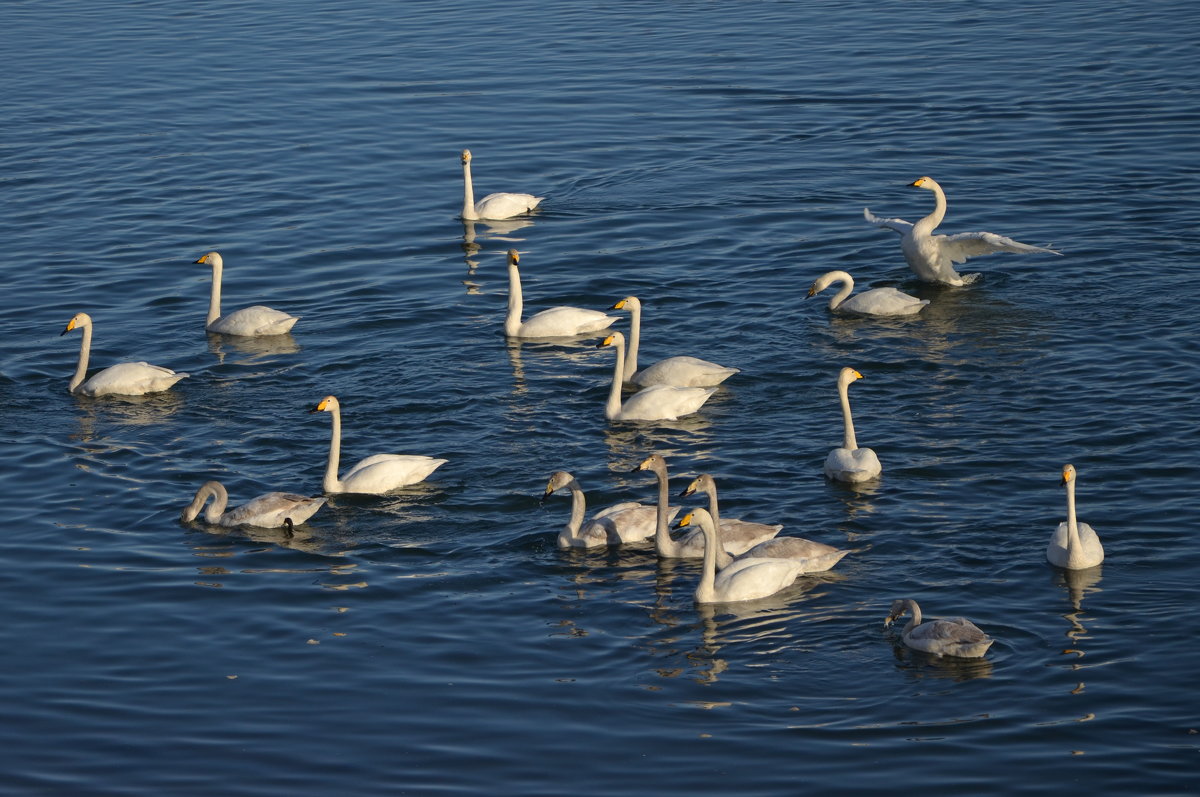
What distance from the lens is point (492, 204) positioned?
89.2 ft

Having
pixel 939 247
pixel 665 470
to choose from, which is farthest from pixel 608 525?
pixel 939 247

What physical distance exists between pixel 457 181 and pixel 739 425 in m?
12.8

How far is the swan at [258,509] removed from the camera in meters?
16.2

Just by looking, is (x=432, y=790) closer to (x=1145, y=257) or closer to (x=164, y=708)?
(x=164, y=708)

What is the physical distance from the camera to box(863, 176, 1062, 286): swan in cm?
2255

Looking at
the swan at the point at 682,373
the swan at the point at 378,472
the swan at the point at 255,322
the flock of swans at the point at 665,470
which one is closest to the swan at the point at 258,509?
the flock of swans at the point at 665,470

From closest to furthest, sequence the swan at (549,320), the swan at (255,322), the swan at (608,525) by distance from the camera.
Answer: the swan at (608,525)
the swan at (549,320)
the swan at (255,322)

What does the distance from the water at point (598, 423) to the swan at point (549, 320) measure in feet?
1.02

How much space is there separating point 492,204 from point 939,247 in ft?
24.7

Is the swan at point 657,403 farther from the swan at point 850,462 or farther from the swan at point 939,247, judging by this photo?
the swan at point 939,247

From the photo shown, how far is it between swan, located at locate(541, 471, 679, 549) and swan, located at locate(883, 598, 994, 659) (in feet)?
10.5

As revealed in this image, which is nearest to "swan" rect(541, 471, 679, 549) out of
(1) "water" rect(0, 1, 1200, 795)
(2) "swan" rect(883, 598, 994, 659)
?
(1) "water" rect(0, 1, 1200, 795)

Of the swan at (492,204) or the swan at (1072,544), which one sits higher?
the swan at (492,204)

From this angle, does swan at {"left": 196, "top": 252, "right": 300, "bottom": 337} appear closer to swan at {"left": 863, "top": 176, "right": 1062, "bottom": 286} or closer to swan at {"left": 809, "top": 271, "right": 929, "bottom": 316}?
swan at {"left": 809, "top": 271, "right": 929, "bottom": 316}
